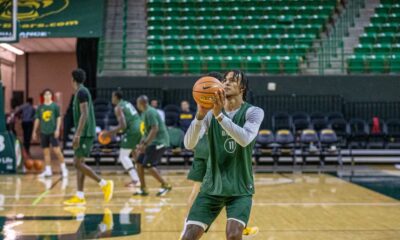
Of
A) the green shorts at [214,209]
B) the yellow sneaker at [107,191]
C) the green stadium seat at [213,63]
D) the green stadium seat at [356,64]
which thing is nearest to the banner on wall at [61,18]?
the green stadium seat at [213,63]

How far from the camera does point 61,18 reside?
22203 mm

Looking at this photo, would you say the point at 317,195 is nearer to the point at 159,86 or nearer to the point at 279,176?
the point at 279,176

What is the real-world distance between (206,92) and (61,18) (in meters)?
18.6

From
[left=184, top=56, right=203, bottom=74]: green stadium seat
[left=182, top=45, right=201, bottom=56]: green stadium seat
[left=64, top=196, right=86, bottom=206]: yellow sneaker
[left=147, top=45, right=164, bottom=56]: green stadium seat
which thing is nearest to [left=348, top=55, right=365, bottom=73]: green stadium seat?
[left=184, top=56, right=203, bottom=74]: green stadium seat

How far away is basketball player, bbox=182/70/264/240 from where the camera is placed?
15.3ft

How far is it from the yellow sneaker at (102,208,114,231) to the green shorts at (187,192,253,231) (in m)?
3.21

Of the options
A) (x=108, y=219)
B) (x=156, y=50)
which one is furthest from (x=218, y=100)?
(x=156, y=50)

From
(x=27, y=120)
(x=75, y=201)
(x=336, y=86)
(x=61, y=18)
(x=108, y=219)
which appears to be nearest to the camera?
(x=108, y=219)

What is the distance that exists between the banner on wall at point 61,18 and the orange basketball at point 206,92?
58.3 feet

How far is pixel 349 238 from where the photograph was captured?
7.22 meters

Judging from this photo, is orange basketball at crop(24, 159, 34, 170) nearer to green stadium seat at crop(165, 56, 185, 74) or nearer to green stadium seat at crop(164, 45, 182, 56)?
green stadium seat at crop(165, 56, 185, 74)

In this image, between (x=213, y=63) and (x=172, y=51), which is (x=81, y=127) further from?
(x=172, y=51)

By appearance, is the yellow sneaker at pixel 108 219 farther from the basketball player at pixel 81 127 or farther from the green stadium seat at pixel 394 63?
the green stadium seat at pixel 394 63

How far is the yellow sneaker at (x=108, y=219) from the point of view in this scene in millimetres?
7969
